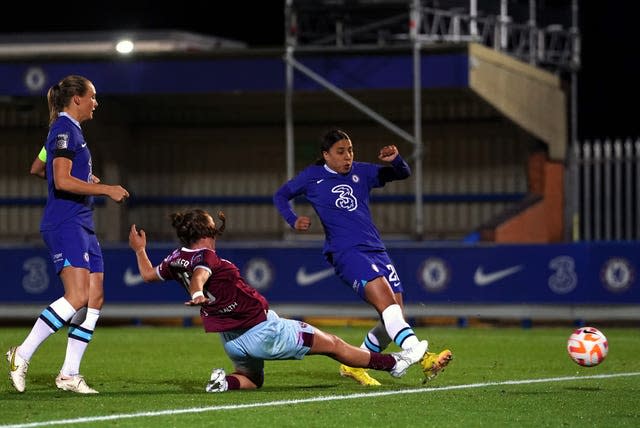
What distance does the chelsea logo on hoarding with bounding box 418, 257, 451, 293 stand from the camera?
20.0 m

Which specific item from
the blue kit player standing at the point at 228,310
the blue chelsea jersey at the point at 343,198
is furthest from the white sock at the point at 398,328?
the blue chelsea jersey at the point at 343,198

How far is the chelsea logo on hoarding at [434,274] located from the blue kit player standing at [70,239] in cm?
993

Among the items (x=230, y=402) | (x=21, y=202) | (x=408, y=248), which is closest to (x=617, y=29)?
(x=408, y=248)

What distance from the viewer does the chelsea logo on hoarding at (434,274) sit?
20.0 m

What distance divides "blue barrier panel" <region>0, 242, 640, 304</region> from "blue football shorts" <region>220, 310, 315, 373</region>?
32.4 feet

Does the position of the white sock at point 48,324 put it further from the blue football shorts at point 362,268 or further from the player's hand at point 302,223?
the blue football shorts at point 362,268

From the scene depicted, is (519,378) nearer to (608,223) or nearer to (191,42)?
(608,223)

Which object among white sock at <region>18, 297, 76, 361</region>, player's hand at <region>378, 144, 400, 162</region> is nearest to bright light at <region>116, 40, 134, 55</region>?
player's hand at <region>378, 144, 400, 162</region>

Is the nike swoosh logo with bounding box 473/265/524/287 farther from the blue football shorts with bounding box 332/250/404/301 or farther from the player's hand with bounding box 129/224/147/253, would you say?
the player's hand with bounding box 129/224/147/253

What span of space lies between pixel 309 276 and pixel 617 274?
4.30m

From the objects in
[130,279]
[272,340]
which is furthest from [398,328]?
[130,279]

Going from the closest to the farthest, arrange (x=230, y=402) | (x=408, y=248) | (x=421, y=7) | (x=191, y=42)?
(x=230, y=402)
(x=408, y=248)
(x=421, y=7)
(x=191, y=42)

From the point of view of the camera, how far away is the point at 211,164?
30016mm

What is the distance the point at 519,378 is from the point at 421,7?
12.6 m
